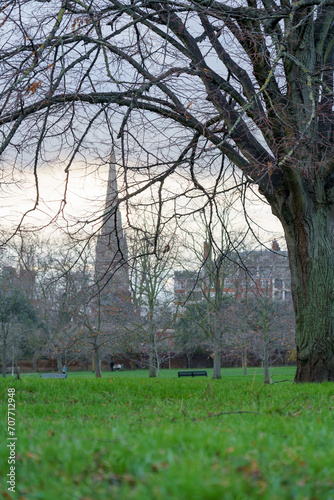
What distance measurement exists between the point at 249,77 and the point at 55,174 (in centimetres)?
440

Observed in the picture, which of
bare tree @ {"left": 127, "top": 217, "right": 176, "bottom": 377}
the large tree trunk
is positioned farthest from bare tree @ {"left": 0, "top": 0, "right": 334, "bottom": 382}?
bare tree @ {"left": 127, "top": 217, "right": 176, "bottom": 377}

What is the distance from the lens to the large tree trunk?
9070 millimetres

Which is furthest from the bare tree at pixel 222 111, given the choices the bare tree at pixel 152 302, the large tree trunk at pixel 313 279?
the bare tree at pixel 152 302

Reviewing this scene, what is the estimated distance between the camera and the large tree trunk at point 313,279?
9070 millimetres

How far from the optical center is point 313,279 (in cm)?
919

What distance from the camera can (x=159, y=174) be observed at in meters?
7.36

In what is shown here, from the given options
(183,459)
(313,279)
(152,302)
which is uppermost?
(152,302)

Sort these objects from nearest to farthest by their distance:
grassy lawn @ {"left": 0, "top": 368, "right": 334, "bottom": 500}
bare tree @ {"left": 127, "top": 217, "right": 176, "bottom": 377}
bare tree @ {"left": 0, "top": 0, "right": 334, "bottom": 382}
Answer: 1. grassy lawn @ {"left": 0, "top": 368, "right": 334, "bottom": 500}
2. bare tree @ {"left": 0, "top": 0, "right": 334, "bottom": 382}
3. bare tree @ {"left": 127, "top": 217, "right": 176, "bottom": 377}

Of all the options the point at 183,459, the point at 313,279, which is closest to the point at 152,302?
the point at 313,279

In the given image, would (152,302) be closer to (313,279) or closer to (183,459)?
(313,279)

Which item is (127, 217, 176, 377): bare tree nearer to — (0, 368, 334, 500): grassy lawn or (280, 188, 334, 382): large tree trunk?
(280, 188, 334, 382): large tree trunk

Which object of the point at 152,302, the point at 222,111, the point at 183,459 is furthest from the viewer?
the point at 152,302

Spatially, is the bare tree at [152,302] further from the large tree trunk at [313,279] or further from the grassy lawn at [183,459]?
the grassy lawn at [183,459]

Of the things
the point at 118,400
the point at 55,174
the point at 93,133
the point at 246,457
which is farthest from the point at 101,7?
the point at 246,457
